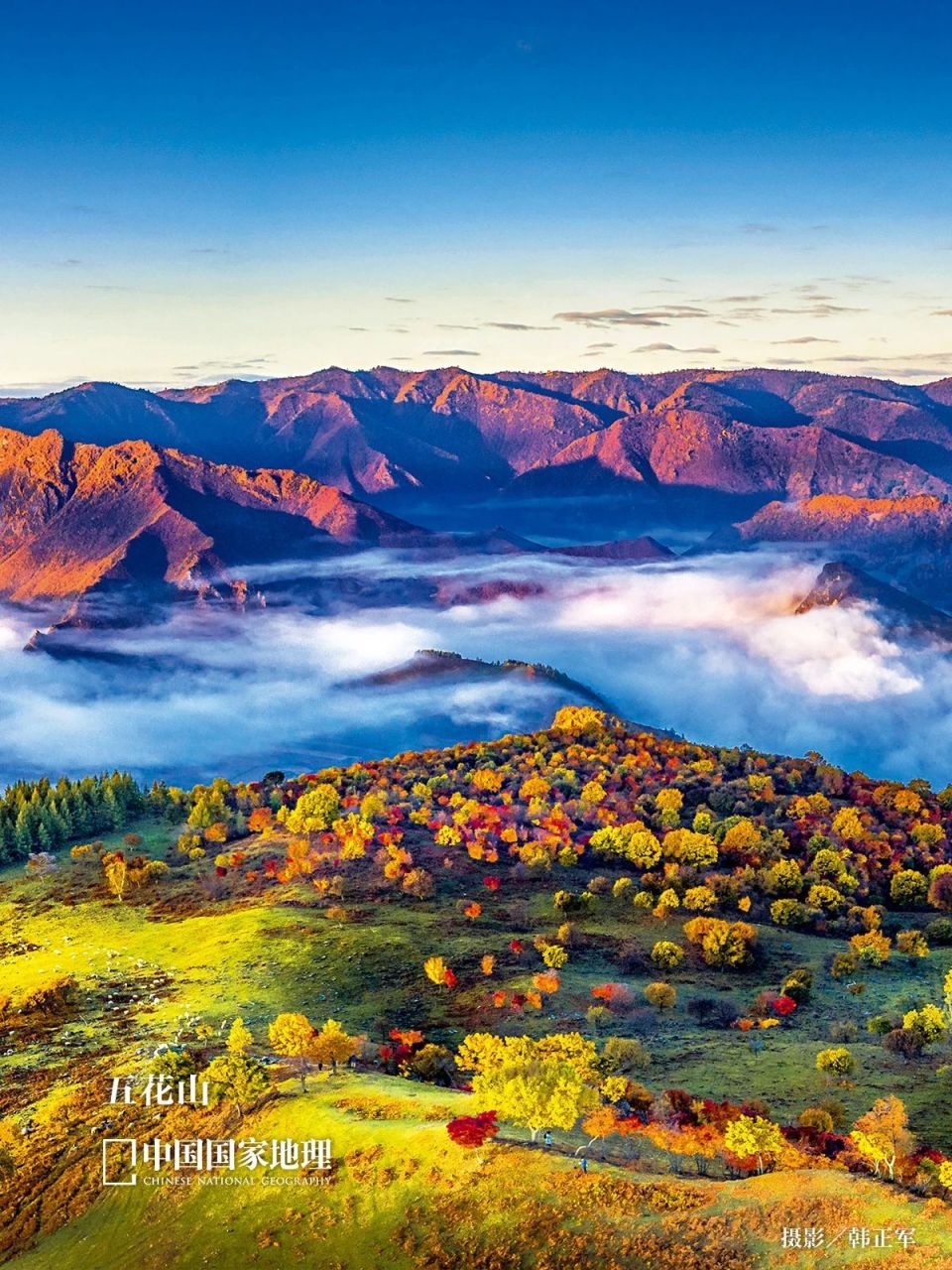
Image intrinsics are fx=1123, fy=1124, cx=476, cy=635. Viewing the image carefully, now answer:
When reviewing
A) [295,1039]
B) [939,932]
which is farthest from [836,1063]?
[939,932]

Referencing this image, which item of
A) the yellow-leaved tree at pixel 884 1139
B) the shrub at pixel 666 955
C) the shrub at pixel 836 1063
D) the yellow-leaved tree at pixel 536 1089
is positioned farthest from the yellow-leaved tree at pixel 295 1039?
the shrub at pixel 666 955

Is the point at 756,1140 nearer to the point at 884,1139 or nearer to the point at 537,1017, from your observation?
the point at 884,1139

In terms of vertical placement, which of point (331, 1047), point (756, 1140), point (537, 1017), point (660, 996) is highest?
point (756, 1140)

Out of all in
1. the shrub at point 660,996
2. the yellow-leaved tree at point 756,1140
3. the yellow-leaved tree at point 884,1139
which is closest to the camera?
the yellow-leaved tree at point 884,1139

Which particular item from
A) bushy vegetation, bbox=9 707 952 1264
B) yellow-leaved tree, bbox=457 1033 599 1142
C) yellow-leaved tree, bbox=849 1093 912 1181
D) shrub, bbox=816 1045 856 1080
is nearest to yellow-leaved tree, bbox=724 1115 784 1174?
bushy vegetation, bbox=9 707 952 1264

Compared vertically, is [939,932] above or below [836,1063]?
below

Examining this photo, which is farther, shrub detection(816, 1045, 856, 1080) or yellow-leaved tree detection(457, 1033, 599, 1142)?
shrub detection(816, 1045, 856, 1080)

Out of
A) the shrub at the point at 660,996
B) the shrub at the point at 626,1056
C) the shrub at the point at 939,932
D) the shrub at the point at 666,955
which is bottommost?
the shrub at the point at 939,932

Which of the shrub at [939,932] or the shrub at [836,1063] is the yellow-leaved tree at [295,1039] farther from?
the shrub at [939,932]

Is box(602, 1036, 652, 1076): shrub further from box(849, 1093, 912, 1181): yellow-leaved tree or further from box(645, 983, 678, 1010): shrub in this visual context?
box(849, 1093, 912, 1181): yellow-leaved tree

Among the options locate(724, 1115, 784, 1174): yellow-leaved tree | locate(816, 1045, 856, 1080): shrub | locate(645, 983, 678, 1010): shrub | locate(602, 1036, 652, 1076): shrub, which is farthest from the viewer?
locate(645, 983, 678, 1010): shrub

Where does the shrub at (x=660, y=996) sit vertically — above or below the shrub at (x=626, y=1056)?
below
